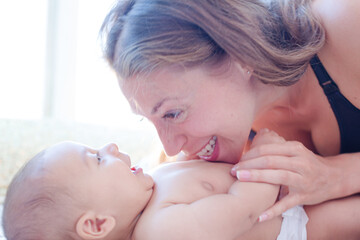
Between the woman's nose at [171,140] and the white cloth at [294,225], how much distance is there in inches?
14.2

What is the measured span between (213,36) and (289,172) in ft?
1.41

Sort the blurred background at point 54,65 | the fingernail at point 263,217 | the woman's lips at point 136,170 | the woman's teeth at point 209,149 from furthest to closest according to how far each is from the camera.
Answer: the blurred background at point 54,65 → the woman's teeth at point 209,149 → the woman's lips at point 136,170 → the fingernail at point 263,217

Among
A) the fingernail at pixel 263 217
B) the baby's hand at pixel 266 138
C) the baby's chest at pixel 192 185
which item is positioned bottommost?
the fingernail at pixel 263 217

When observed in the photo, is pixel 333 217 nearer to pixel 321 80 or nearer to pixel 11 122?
pixel 321 80

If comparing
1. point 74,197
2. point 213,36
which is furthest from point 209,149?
point 74,197

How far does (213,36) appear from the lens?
1.20 meters

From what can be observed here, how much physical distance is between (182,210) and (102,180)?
0.72ft

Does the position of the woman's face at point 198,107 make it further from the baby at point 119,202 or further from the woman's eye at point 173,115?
the baby at point 119,202

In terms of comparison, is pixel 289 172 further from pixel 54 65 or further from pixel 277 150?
pixel 54 65

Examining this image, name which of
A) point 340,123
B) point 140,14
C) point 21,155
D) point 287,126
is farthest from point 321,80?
point 21,155

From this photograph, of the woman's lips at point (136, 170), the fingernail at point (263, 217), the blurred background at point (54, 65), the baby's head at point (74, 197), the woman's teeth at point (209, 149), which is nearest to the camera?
the baby's head at point (74, 197)

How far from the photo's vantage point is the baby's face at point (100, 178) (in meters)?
1.05

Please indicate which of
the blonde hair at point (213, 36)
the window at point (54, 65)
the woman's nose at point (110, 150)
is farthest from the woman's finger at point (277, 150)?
the window at point (54, 65)

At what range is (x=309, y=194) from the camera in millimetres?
1200
